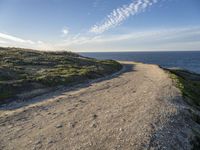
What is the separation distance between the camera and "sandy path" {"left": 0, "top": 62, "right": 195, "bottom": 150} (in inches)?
472

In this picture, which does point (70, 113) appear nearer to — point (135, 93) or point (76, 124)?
point (76, 124)

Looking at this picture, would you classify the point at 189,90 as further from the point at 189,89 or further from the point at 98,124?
the point at 98,124

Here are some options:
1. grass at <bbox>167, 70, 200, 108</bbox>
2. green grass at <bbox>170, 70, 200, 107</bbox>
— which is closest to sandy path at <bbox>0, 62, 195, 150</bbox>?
grass at <bbox>167, 70, 200, 108</bbox>

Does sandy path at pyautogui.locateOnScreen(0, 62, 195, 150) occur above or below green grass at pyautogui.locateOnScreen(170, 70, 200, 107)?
above

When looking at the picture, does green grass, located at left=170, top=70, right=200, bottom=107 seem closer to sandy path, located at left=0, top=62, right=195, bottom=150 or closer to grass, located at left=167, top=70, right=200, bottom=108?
grass, located at left=167, top=70, right=200, bottom=108

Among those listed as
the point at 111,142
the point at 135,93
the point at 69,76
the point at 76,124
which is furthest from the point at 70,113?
the point at 69,76

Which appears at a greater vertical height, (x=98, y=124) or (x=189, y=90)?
(x=98, y=124)

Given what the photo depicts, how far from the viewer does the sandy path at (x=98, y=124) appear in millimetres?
11984

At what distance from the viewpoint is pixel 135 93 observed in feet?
77.4

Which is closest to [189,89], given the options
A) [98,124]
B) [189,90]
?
[189,90]

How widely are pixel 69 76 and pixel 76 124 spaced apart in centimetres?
1741

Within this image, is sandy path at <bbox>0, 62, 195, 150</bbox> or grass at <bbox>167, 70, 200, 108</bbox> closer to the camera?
sandy path at <bbox>0, 62, 195, 150</bbox>

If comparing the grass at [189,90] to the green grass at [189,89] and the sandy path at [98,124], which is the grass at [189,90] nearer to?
the green grass at [189,89]

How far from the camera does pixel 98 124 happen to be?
47.4 feet
